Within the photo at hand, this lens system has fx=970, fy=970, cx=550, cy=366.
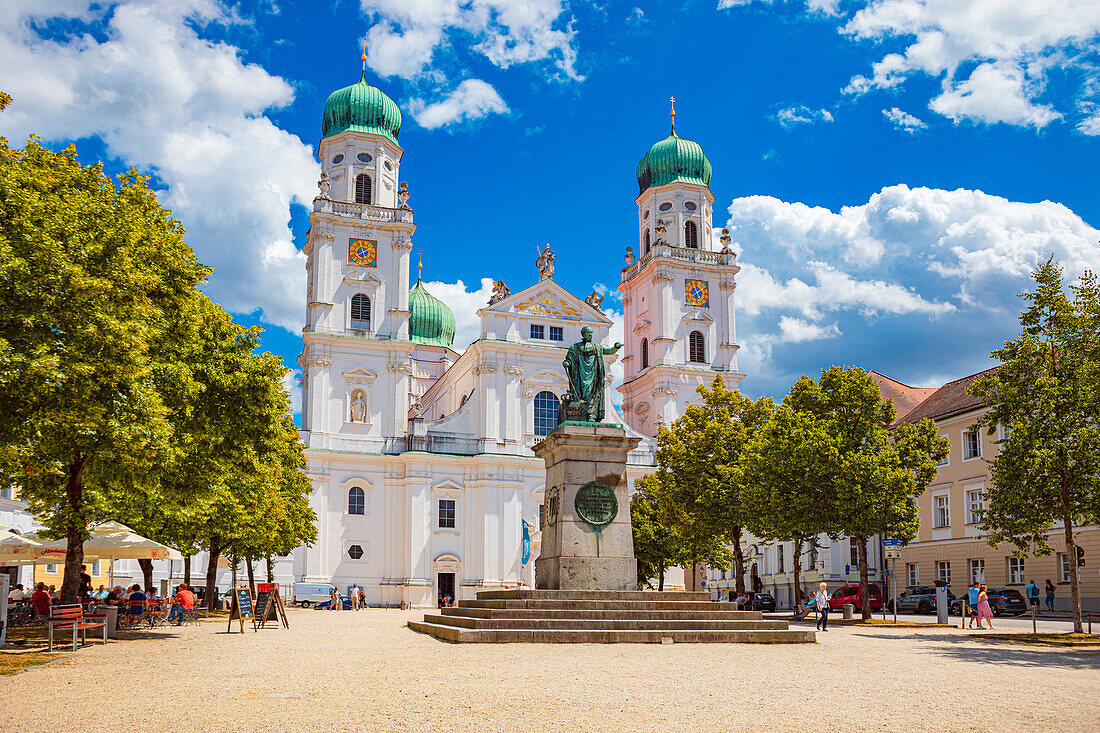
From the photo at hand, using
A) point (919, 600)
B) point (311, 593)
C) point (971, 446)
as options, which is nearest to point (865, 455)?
point (919, 600)

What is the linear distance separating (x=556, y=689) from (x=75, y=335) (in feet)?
31.7

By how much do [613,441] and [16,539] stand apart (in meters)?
15.0

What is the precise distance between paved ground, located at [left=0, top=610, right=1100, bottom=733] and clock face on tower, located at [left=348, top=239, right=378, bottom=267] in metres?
44.8

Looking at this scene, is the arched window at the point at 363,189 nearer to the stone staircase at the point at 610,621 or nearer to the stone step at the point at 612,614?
the stone staircase at the point at 610,621

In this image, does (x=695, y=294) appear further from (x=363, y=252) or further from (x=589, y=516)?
(x=589, y=516)

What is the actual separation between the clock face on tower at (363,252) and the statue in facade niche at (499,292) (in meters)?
7.74

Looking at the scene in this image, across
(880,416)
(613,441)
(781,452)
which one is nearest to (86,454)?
(613,441)

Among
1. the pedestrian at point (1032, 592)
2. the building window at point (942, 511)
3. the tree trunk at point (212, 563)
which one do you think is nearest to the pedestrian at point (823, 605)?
the pedestrian at point (1032, 592)

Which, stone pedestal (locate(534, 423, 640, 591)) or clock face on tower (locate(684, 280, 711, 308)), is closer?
stone pedestal (locate(534, 423, 640, 591))

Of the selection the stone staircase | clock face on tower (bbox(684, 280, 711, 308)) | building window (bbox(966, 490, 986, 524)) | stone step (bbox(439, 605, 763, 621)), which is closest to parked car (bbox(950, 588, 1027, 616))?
building window (bbox(966, 490, 986, 524))

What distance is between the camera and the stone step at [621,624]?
18031 millimetres

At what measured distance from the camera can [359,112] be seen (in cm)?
6469

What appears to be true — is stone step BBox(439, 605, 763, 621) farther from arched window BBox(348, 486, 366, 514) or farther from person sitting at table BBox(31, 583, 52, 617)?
arched window BBox(348, 486, 366, 514)

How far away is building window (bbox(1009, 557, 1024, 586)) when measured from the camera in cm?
4169
